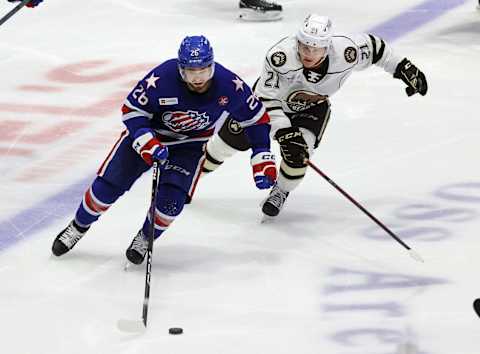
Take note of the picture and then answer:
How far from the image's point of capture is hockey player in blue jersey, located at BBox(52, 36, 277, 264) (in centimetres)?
429

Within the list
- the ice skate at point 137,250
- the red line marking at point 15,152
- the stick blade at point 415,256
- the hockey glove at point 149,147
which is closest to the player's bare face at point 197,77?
the hockey glove at point 149,147

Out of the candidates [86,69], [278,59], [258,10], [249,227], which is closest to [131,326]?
[249,227]

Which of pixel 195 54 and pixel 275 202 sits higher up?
pixel 195 54

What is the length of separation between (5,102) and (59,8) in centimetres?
242

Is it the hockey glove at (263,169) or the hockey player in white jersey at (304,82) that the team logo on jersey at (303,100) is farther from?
the hockey glove at (263,169)

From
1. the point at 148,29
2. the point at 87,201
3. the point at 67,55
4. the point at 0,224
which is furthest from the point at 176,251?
the point at 148,29

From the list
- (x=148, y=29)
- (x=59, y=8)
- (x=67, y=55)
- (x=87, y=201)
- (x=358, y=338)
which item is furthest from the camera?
(x=59, y=8)

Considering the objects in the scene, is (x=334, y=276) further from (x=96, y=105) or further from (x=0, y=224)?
(x=96, y=105)

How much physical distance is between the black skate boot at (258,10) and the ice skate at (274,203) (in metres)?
3.59

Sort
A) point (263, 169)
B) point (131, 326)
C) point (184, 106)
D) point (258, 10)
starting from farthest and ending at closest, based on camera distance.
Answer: point (258, 10) < point (263, 169) < point (184, 106) < point (131, 326)

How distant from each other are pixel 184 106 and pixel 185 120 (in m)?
0.08

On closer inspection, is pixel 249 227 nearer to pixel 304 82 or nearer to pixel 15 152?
pixel 304 82

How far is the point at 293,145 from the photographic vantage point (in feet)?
15.9

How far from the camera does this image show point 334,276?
4.49 m
